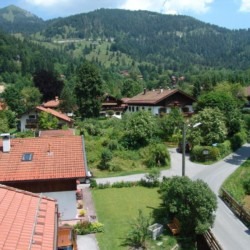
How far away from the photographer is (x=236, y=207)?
2617cm

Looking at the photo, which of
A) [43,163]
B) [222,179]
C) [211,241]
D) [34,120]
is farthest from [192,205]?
[34,120]

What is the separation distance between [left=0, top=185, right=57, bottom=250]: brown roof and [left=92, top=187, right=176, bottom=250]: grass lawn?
5996 mm

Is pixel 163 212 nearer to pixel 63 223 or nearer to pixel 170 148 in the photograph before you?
pixel 63 223

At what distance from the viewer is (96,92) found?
204 ft

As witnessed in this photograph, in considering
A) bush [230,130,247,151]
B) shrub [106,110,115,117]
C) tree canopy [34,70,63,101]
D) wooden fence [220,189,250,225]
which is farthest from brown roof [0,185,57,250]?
tree canopy [34,70,63,101]

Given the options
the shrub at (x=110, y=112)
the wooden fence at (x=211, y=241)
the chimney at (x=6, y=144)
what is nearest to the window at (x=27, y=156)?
the chimney at (x=6, y=144)

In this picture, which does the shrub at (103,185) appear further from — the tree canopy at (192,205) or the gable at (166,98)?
the gable at (166,98)

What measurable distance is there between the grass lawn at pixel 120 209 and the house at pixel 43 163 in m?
3.38

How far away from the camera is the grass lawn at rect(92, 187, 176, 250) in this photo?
2119 cm

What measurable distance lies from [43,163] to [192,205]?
9448 millimetres

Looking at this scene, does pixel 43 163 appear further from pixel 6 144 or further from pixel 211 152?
pixel 211 152

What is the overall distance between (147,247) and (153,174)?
474 inches

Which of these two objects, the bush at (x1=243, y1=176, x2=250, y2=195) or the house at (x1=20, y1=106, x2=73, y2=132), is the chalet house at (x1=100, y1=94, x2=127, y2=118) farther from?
the bush at (x1=243, y1=176, x2=250, y2=195)

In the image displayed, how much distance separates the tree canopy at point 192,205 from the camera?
20.9 meters
